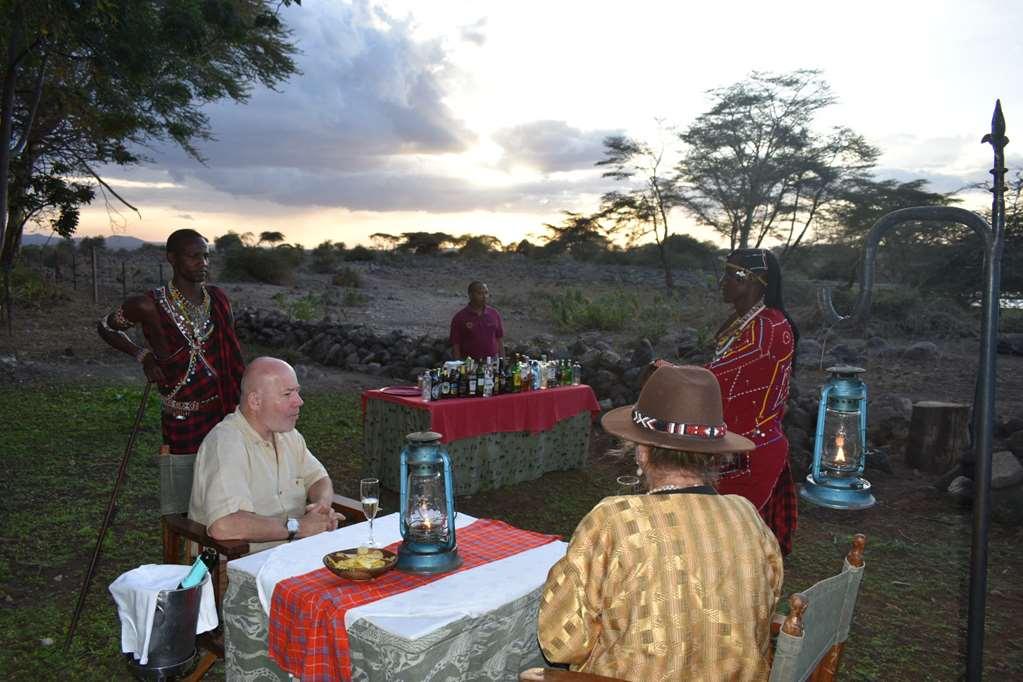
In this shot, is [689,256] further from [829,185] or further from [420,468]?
[420,468]

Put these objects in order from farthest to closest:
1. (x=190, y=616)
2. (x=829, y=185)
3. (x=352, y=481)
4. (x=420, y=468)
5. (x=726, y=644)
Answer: (x=829, y=185) < (x=352, y=481) < (x=190, y=616) < (x=420, y=468) < (x=726, y=644)

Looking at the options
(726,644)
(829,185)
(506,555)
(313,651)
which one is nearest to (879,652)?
(506,555)

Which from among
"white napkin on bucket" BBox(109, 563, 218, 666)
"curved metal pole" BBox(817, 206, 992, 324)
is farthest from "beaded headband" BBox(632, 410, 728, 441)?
"white napkin on bucket" BBox(109, 563, 218, 666)

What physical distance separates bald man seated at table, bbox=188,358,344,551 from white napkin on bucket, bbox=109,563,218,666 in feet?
0.93

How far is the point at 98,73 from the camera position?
1141cm

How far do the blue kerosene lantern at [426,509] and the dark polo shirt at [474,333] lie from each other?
244 inches

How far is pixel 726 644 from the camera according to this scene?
226 centimetres

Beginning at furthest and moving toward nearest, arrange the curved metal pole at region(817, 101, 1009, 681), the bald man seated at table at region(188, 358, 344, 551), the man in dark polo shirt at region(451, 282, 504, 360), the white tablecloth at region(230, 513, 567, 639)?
the man in dark polo shirt at region(451, 282, 504, 360), the bald man seated at table at region(188, 358, 344, 551), the white tablecloth at region(230, 513, 567, 639), the curved metal pole at region(817, 101, 1009, 681)

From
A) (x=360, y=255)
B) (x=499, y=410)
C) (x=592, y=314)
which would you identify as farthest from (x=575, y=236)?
(x=499, y=410)

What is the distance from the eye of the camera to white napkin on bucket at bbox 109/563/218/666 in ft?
10.8

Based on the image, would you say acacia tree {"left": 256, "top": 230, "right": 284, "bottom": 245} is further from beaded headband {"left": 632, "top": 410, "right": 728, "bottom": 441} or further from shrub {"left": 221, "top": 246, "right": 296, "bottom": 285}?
beaded headband {"left": 632, "top": 410, "right": 728, "bottom": 441}

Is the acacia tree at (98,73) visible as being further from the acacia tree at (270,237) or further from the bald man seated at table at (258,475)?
the acacia tree at (270,237)

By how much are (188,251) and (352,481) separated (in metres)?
4.15

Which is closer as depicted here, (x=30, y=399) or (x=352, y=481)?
(x=352, y=481)
